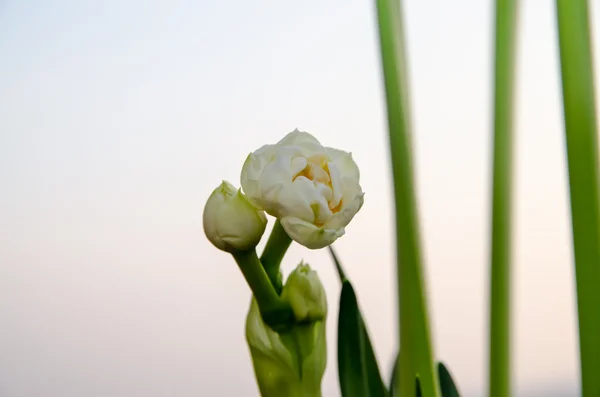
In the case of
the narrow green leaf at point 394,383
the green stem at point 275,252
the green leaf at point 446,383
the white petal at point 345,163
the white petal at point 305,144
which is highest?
the white petal at point 305,144

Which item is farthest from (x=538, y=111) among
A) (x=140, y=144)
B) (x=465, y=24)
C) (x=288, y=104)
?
(x=140, y=144)

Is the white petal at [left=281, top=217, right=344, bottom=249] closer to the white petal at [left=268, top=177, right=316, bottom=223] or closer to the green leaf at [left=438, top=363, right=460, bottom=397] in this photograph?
the white petal at [left=268, top=177, right=316, bottom=223]

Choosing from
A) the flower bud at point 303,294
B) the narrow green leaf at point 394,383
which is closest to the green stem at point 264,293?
the flower bud at point 303,294

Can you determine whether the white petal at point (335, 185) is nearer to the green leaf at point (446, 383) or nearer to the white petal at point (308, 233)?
the white petal at point (308, 233)

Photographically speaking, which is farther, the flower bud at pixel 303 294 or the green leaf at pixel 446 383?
the green leaf at pixel 446 383

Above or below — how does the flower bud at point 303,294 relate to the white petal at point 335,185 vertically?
below

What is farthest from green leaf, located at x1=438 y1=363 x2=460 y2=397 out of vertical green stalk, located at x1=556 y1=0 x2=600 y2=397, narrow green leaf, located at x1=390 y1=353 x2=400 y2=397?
vertical green stalk, located at x1=556 y1=0 x2=600 y2=397

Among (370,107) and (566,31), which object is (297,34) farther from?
(566,31)
